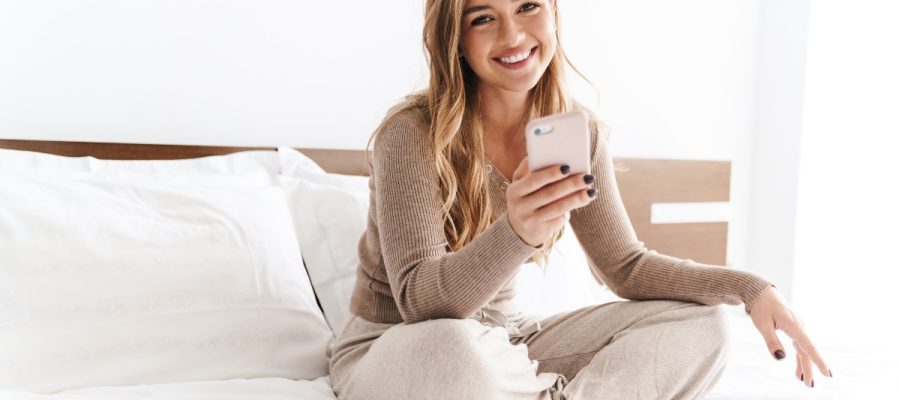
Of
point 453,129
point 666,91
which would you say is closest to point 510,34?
point 453,129

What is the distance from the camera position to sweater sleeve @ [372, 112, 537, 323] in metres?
1.13

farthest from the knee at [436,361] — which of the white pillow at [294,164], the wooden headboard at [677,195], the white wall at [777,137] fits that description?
the white wall at [777,137]

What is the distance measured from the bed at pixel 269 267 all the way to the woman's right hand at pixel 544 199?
1.40 feet

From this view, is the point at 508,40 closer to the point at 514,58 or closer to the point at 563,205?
the point at 514,58

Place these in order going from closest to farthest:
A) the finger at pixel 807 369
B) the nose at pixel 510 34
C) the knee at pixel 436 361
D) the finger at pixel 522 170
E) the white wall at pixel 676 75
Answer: the knee at pixel 436 361
the finger at pixel 522 170
the finger at pixel 807 369
the nose at pixel 510 34
the white wall at pixel 676 75

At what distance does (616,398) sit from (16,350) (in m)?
0.94

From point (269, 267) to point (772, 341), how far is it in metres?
0.90

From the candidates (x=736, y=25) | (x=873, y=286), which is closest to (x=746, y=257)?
(x=873, y=286)

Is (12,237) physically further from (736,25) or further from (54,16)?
(736,25)

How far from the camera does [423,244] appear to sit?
1.19 metres

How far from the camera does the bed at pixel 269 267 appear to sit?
4.18 ft

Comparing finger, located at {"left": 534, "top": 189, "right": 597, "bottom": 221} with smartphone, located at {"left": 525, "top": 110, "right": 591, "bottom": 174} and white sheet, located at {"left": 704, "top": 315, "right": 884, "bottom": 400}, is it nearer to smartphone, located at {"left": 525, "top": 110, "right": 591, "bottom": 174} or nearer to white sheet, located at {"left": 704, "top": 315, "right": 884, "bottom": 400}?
smartphone, located at {"left": 525, "top": 110, "right": 591, "bottom": 174}

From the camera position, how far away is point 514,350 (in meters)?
1.12

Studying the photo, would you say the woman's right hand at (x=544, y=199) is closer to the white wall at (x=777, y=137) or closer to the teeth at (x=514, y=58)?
the teeth at (x=514, y=58)
